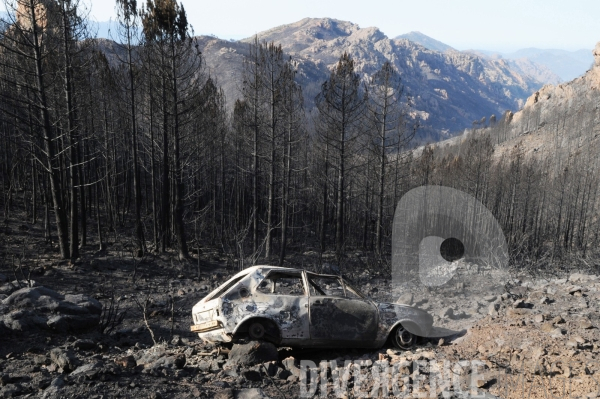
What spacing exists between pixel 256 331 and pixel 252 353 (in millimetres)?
432

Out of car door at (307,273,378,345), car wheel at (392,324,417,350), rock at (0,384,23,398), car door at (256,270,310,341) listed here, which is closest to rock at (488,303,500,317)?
car wheel at (392,324,417,350)

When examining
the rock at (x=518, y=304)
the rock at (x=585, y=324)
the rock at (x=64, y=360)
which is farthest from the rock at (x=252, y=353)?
the rock at (x=518, y=304)

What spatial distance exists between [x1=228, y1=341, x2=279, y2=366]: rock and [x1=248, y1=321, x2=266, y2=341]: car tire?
0.75 ft

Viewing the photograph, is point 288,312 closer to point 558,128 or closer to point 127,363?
point 127,363

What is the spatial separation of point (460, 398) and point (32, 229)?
19.5m

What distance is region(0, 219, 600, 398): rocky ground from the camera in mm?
4504

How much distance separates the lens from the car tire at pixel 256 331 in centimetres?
585

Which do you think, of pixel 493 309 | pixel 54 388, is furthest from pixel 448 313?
pixel 54 388

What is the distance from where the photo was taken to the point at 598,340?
226 inches

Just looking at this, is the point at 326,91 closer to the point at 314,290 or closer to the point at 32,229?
the point at 32,229

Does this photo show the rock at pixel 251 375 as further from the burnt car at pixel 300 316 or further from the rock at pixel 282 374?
the burnt car at pixel 300 316

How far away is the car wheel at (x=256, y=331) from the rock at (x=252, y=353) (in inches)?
9.0

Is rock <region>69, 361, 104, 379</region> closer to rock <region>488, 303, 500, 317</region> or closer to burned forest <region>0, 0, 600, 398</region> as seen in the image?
burned forest <region>0, 0, 600, 398</region>

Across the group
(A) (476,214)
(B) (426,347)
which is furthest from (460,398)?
(A) (476,214)
